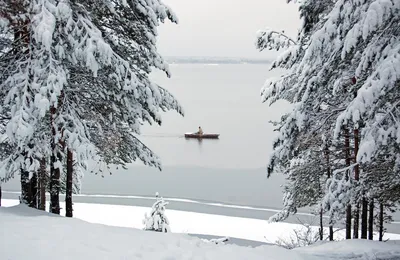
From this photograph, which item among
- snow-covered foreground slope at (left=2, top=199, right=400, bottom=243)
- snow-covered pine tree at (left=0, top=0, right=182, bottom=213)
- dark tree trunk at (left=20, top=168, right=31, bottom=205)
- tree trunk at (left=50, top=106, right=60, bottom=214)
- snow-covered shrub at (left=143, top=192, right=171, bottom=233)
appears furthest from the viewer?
snow-covered foreground slope at (left=2, top=199, right=400, bottom=243)

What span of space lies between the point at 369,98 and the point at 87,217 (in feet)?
59.6

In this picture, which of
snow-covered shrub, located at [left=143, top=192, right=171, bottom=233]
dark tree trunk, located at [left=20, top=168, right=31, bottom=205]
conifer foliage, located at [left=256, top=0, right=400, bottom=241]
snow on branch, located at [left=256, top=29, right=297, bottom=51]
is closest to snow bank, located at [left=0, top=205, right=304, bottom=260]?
dark tree trunk, located at [left=20, top=168, right=31, bottom=205]

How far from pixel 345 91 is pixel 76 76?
5.99 m

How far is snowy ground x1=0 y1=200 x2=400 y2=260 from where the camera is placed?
472 centimetres

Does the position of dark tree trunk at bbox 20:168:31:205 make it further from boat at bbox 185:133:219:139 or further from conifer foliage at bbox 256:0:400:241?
boat at bbox 185:133:219:139

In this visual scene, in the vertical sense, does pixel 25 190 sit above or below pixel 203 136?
below

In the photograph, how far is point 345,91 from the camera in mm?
9141

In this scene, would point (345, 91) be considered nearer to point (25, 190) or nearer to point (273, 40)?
point (273, 40)

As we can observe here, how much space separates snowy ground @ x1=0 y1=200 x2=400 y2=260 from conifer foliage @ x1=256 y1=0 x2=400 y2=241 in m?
1.06

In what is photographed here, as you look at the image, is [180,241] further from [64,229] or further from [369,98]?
[369,98]

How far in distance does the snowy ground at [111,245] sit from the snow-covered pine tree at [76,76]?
4.13 feet

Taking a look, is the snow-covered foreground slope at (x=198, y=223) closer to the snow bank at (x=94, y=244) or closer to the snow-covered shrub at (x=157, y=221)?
the snow-covered shrub at (x=157, y=221)

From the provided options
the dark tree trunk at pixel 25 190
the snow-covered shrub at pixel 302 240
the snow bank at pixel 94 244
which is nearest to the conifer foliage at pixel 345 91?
the snow bank at pixel 94 244

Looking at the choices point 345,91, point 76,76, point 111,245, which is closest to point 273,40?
point 345,91
